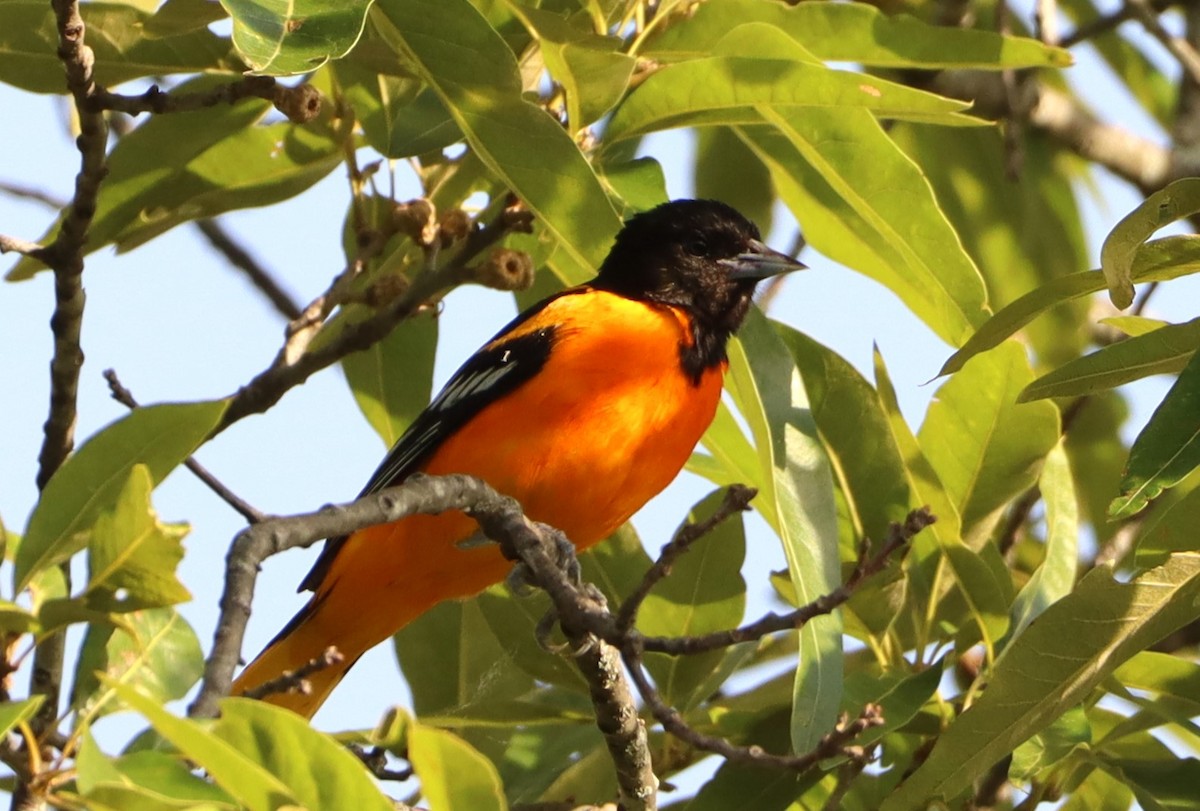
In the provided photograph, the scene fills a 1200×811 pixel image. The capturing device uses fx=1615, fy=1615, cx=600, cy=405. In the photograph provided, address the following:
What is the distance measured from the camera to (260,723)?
2072 millimetres

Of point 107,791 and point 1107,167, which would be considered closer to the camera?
point 107,791

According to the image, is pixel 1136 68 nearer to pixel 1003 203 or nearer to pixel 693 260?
pixel 1003 203

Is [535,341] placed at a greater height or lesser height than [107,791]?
greater

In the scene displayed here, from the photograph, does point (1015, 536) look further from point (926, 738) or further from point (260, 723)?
point (260, 723)

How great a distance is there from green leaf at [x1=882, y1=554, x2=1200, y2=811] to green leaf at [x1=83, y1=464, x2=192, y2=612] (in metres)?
1.48

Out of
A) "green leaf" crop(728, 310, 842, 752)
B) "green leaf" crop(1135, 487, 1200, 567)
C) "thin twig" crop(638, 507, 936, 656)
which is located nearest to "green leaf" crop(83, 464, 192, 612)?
"thin twig" crop(638, 507, 936, 656)

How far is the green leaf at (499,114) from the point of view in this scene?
330 cm

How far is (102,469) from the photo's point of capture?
8.63 feet

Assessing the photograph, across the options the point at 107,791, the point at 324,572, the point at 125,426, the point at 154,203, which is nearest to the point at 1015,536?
the point at 324,572

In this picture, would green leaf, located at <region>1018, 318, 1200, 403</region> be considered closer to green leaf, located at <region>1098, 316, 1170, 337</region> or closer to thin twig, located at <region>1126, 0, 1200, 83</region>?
green leaf, located at <region>1098, 316, 1170, 337</region>

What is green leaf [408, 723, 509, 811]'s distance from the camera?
1957 millimetres

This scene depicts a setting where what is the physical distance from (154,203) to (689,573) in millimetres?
1718

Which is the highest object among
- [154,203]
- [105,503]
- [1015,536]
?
[154,203]

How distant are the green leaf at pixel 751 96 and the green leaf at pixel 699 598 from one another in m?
0.92
